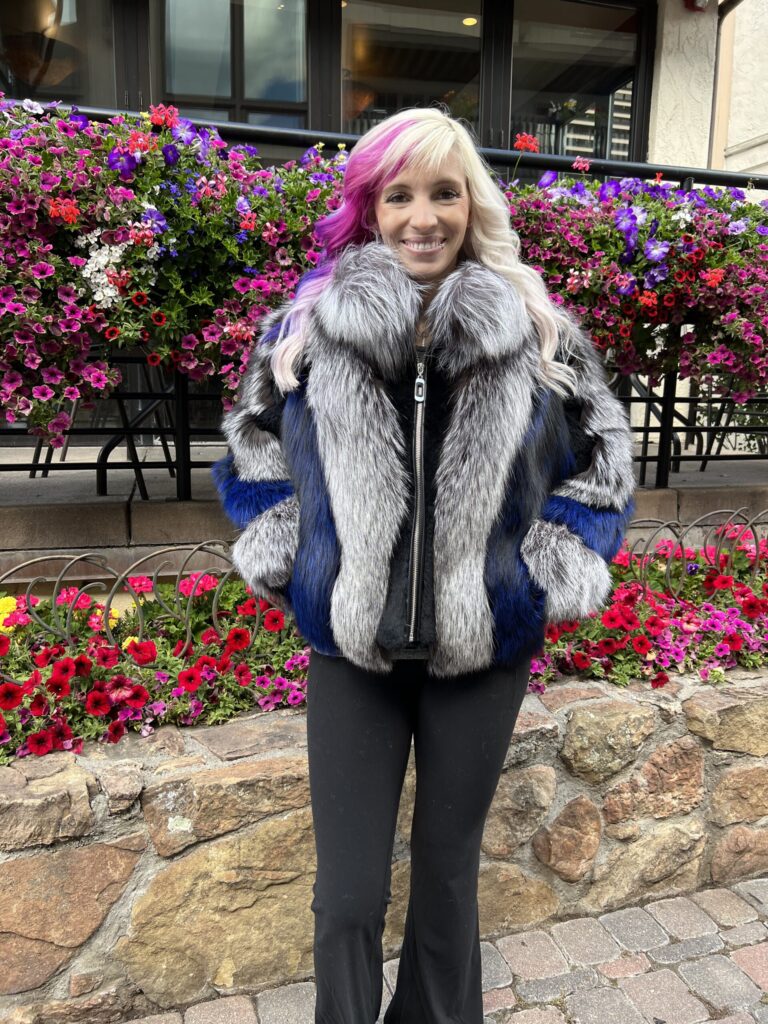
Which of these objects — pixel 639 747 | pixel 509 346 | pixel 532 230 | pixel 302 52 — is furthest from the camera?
pixel 302 52

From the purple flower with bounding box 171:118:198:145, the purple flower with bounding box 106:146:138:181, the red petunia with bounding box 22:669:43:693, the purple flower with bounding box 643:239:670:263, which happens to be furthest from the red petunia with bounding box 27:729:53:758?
the purple flower with bounding box 643:239:670:263

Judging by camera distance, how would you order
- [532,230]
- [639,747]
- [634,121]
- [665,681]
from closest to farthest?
[639,747]
[665,681]
[532,230]
[634,121]

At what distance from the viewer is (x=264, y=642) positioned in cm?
264

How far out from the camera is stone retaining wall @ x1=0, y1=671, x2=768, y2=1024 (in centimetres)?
199

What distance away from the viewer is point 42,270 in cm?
264

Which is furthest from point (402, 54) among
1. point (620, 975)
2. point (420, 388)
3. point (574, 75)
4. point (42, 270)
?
point (620, 975)

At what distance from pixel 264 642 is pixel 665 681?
1.42 m

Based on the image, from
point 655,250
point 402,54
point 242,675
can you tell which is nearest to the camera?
point 242,675

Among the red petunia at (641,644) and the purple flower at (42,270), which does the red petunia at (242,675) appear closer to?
the red petunia at (641,644)

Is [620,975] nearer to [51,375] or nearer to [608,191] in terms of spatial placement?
[51,375]

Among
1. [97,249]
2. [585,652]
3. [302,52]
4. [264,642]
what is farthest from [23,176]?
[302,52]

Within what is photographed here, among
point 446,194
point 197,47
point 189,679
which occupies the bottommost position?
point 189,679

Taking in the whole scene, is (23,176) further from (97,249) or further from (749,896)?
(749,896)

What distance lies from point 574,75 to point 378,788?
688 centimetres
